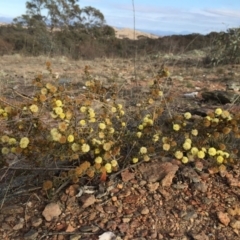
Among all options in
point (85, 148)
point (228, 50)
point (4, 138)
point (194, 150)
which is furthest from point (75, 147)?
point (228, 50)

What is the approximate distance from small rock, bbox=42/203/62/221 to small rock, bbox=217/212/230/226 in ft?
2.89

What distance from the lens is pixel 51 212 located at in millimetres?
2164

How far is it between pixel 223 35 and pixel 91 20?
18060 millimetres

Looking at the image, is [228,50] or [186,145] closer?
[186,145]

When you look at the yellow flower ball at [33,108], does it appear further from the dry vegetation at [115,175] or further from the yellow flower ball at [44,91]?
the yellow flower ball at [44,91]

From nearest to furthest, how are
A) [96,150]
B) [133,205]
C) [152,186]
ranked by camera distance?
[96,150] < [133,205] < [152,186]

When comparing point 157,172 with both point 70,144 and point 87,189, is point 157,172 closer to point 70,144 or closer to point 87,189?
point 87,189

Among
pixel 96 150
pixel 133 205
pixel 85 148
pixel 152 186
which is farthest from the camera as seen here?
pixel 152 186

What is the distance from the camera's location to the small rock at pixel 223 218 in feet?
6.94

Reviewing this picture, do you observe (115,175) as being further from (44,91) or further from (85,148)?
(44,91)

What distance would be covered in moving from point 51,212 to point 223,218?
3.10ft

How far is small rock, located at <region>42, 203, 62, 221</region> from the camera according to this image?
84.9 inches

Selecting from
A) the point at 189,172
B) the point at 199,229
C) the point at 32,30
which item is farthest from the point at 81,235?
the point at 32,30

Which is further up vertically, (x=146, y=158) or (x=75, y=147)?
(x=75, y=147)
